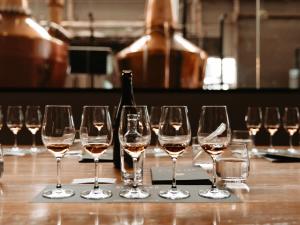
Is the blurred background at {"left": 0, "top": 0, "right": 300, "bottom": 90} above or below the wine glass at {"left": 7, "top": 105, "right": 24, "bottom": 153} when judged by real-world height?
above

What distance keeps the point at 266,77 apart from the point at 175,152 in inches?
275

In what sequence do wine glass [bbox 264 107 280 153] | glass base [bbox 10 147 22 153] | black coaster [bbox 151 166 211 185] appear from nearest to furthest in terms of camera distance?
black coaster [bbox 151 166 211 185], glass base [bbox 10 147 22 153], wine glass [bbox 264 107 280 153]

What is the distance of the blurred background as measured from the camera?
3.94 metres

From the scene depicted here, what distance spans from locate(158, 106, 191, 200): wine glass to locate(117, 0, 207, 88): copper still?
267 cm

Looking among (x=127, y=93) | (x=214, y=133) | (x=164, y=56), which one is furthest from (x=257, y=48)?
(x=214, y=133)

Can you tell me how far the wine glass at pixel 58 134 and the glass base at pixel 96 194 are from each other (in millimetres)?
36

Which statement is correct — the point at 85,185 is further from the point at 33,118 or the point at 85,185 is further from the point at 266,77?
the point at 266,77

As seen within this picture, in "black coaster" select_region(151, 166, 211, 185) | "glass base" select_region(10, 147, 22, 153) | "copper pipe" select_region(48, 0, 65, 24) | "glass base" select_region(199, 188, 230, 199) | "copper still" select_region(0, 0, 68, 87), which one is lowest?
"glass base" select_region(199, 188, 230, 199)

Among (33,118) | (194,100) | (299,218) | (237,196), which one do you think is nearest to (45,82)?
(194,100)

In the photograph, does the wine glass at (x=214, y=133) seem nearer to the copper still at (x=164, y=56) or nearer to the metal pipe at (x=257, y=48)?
the copper still at (x=164, y=56)

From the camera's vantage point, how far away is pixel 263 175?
1400 mm

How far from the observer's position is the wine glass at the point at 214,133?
1.14 m

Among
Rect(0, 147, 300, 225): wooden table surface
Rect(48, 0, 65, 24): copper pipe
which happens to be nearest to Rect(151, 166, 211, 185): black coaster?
Rect(0, 147, 300, 225): wooden table surface

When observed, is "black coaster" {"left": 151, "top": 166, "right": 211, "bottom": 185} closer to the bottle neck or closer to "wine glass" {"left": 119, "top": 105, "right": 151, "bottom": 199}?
"wine glass" {"left": 119, "top": 105, "right": 151, "bottom": 199}
